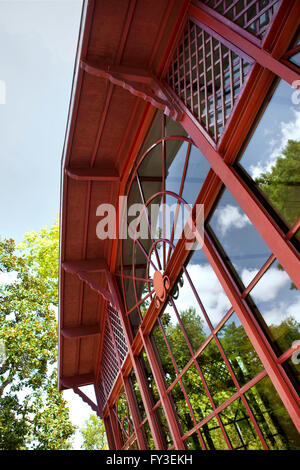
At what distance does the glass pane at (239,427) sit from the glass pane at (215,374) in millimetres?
99

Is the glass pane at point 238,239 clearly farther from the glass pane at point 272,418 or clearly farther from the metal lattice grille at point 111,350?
the metal lattice grille at point 111,350

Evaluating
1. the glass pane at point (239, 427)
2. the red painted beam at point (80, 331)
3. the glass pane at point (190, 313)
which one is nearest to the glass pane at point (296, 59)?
the glass pane at point (190, 313)

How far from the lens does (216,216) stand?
280 cm

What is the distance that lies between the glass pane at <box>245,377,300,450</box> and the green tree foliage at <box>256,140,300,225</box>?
1.07 m

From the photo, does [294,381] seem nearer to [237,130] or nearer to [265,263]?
[265,263]

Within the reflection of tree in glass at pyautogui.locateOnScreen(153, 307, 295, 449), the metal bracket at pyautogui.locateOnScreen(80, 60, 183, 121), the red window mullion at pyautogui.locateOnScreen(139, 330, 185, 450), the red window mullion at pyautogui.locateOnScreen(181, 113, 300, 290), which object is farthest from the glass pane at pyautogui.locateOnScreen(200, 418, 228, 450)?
the metal bracket at pyautogui.locateOnScreen(80, 60, 183, 121)

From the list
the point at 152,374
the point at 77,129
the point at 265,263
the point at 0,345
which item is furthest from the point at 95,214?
the point at 0,345

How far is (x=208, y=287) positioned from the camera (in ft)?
9.55

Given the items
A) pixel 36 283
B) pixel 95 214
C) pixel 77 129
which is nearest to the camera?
pixel 77 129

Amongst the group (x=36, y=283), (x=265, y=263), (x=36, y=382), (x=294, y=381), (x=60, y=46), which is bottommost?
(x=294, y=381)

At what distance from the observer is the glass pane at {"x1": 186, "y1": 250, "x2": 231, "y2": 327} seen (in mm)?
2703

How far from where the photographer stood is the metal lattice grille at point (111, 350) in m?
5.67

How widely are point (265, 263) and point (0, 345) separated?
11.0m

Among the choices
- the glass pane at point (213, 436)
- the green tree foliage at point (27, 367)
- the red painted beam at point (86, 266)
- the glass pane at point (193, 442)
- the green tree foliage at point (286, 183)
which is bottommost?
the glass pane at point (213, 436)
